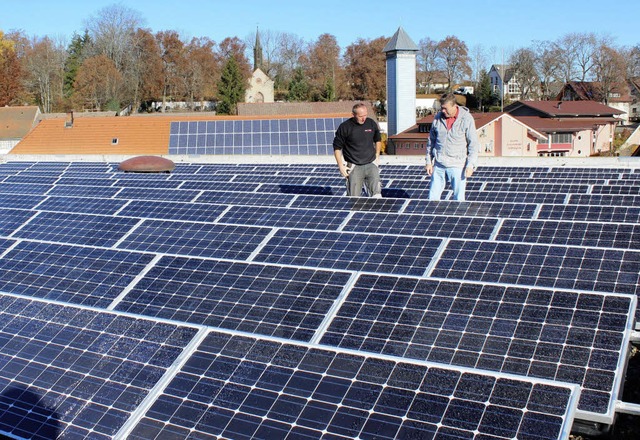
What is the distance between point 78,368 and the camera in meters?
5.42

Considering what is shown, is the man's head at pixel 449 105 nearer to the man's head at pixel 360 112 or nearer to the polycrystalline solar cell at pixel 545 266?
the man's head at pixel 360 112

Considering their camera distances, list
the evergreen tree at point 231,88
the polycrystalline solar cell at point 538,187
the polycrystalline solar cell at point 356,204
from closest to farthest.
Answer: the polycrystalline solar cell at point 356,204, the polycrystalline solar cell at point 538,187, the evergreen tree at point 231,88

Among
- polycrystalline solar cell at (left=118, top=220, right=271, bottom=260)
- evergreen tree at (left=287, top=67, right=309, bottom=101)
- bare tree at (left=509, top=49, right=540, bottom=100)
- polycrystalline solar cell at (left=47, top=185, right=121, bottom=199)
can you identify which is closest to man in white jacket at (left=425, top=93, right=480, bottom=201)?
Answer: polycrystalline solar cell at (left=118, top=220, right=271, bottom=260)

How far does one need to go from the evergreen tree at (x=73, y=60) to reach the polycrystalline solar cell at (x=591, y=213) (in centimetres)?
9195

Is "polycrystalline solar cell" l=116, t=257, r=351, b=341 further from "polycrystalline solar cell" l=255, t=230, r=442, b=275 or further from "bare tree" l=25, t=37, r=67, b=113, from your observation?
"bare tree" l=25, t=37, r=67, b=113

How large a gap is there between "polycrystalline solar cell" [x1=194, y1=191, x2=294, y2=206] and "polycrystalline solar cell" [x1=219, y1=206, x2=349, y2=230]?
1.51 m

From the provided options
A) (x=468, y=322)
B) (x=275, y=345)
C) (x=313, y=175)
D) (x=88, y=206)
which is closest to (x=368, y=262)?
(x=468, y=322)

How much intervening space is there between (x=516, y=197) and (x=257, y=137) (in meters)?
21.3

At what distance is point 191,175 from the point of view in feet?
67.8

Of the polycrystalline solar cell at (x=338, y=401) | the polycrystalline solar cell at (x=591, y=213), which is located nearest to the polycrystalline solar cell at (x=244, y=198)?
the polycrystalline solar cell at (x=591, y=213)

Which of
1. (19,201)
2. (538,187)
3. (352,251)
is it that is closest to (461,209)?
(352,251)

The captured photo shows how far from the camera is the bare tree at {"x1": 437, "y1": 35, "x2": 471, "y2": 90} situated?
119 meters

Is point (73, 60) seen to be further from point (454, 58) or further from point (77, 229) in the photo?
point (77, 229)

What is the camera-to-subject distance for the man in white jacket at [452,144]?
11.0 metres
